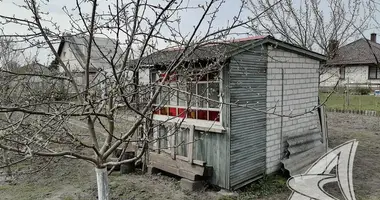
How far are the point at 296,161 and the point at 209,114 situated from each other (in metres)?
2.16

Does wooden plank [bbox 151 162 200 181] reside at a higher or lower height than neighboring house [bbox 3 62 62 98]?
lower

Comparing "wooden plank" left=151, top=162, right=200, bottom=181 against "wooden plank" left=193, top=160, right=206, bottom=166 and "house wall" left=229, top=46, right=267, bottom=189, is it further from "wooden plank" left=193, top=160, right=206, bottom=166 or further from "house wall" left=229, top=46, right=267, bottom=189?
"house wall" left=229, top=46, right=267, bottom=189

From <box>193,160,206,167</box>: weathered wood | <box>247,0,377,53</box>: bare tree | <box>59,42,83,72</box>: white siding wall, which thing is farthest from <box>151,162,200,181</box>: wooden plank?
<box>247,0,377,53</box>: bare tree

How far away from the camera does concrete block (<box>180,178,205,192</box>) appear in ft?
16.5

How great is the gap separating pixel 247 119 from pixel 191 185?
1508 mm

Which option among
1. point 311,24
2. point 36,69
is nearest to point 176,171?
point 36,69

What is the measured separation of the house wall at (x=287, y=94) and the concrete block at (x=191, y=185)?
4.88 ft

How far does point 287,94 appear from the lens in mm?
6086

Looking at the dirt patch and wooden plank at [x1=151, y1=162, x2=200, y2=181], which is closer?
wooden plank at [x1=151, y1=162, x2=200, y2=181]

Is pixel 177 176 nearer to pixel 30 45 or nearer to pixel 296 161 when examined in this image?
pixel 296 161

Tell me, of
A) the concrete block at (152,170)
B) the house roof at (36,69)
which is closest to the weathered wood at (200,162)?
the concrete block at (152,170)

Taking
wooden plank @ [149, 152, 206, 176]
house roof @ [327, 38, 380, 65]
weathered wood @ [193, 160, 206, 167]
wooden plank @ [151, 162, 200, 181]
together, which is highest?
house roof @ [327, 38, 380, 65]

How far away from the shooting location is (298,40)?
11531 mm

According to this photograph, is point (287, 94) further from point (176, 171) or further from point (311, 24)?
point (311, 24)
